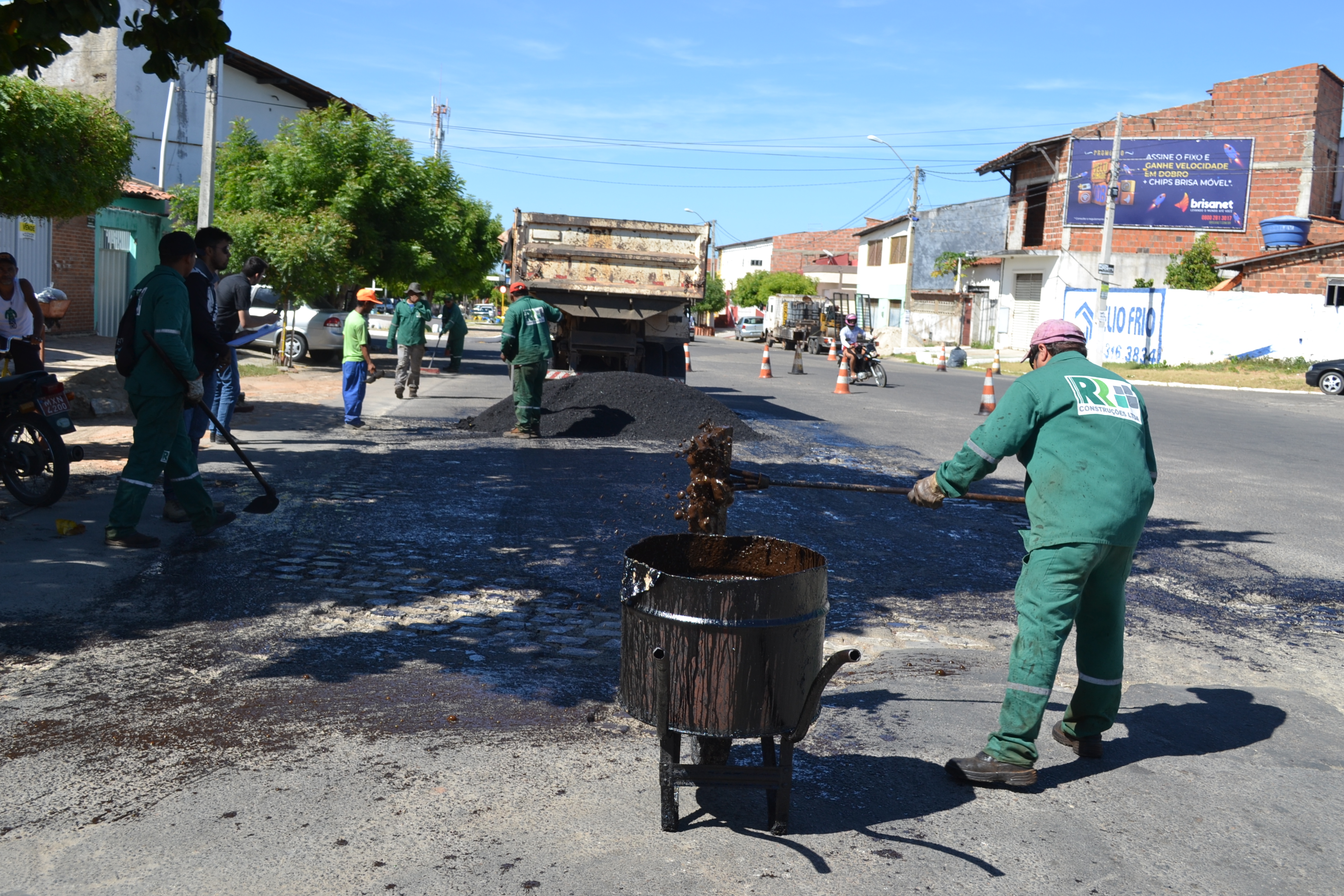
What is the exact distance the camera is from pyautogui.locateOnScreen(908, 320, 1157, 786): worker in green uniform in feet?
12.3

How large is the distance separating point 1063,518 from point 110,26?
4.77 metres

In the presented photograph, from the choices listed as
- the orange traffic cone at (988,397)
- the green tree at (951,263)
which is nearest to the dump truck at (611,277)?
the orange traffic cone at (988,397)

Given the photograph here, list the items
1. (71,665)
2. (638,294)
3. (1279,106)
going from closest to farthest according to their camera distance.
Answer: (71,665)
(638,294)
(1279,106)

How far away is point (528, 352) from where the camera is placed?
40.4ft

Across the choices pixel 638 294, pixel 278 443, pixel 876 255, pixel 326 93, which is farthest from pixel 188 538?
pixel 876 255

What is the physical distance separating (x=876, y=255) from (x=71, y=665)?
58734mm

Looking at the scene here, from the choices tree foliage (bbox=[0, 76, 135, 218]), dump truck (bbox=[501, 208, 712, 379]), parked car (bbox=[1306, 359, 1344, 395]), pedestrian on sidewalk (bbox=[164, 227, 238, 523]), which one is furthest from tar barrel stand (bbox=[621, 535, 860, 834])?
parked car (bbox=[1306, 359, 1344, 395])

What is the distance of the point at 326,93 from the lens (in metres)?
40.9

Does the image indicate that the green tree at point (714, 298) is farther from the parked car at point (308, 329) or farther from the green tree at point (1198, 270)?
the parked car at point (308, 329)

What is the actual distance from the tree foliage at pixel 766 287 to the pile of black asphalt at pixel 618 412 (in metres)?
60.4

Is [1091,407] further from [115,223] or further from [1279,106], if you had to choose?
[1279,106]

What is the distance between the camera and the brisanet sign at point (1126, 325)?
115 ft

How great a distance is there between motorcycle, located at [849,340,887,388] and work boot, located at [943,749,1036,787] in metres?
21.2

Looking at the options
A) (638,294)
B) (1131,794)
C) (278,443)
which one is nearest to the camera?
(1131,794)
